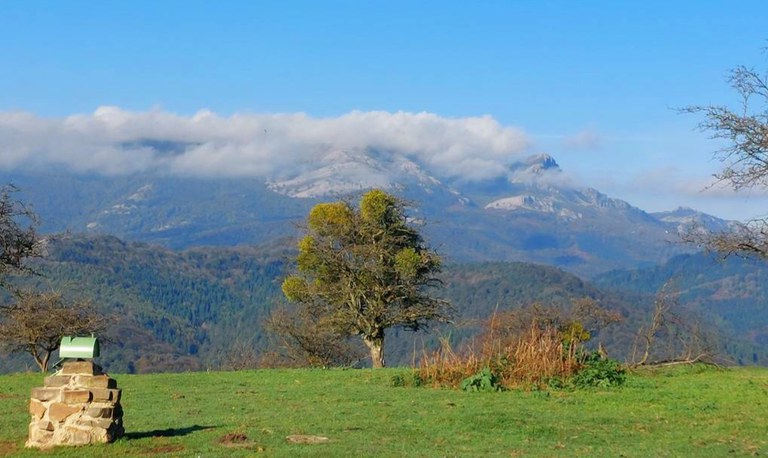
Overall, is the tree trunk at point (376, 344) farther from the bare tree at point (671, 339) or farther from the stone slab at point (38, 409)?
the stone slab at point (38, 409)

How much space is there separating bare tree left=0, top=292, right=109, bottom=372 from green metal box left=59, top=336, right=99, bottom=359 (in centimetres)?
2345

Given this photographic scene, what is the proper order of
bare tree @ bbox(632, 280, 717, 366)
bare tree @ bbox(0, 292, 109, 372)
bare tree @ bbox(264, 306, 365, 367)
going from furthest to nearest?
bare tree @ bbox(264, 306, 365, 367), bare tree @ bbox(0, 292, 109, 372), bare tree @ bbox(632, 280, 717, 366)

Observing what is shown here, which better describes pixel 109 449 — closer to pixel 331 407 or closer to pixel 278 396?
pixel 331 407

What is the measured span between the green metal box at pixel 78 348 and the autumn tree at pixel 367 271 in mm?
27646

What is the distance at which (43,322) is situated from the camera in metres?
41.1

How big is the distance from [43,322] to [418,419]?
25.8 metres

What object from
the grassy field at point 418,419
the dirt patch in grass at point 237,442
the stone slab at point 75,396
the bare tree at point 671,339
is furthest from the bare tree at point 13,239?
the bare tree at point 671,339

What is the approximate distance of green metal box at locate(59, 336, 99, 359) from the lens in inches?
680

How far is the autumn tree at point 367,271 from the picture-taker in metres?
45.0

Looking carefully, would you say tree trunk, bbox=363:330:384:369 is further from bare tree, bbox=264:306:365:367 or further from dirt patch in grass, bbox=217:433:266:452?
dirt patch in grass, bbox=217:433:266:452

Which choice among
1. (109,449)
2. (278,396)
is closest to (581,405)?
(278,396)

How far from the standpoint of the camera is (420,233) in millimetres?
48562

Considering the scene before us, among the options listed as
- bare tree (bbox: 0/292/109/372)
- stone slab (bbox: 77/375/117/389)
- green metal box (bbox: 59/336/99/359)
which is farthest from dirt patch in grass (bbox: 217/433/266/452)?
bare tree (bbox: 0/292/109/372)

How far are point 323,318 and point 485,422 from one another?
2650cm
